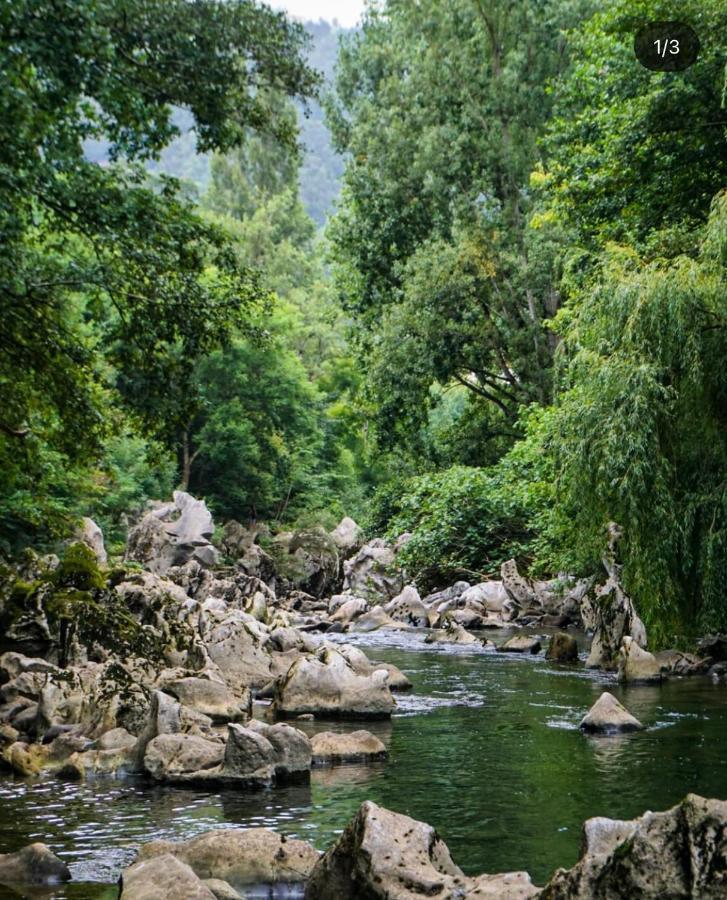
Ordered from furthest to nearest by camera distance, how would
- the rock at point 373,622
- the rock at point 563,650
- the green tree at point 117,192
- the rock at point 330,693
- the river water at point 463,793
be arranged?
the rock at point 373,622 < the rock at point 563,650 < the rock at point 330,693 < the green tree at point 117,192 < the river water at point 463,793

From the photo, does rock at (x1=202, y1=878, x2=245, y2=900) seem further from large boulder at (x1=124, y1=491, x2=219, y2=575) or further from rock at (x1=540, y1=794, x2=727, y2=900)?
large boulder at (x1=124, y1=491, x2=219, y2=575)

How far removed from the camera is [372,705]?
14.5m

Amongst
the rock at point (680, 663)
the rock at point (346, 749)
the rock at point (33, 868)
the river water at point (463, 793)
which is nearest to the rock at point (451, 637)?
the rock at point (680, 663)

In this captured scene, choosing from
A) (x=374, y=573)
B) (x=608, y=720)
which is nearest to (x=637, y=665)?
(x=608, y=720)

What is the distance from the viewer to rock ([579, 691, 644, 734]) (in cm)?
1269

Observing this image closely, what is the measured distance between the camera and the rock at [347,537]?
4343cm

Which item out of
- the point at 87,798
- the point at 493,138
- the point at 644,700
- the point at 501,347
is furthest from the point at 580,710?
the point at 493,138

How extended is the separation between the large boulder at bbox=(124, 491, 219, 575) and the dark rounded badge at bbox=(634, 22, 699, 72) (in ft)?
64.6

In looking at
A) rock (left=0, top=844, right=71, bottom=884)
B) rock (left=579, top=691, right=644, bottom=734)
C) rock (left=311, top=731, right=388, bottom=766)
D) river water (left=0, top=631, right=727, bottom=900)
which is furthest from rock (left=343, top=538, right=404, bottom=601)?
rock (left=0, top=844, right=71, bottom=884)

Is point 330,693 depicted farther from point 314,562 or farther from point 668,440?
point 314,562

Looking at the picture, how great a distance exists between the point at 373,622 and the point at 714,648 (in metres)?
12.5

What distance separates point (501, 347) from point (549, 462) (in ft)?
47.2

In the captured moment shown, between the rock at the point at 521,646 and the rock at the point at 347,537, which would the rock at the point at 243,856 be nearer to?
the rock at the point at 521,646

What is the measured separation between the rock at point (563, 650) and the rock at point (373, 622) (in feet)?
26.8
